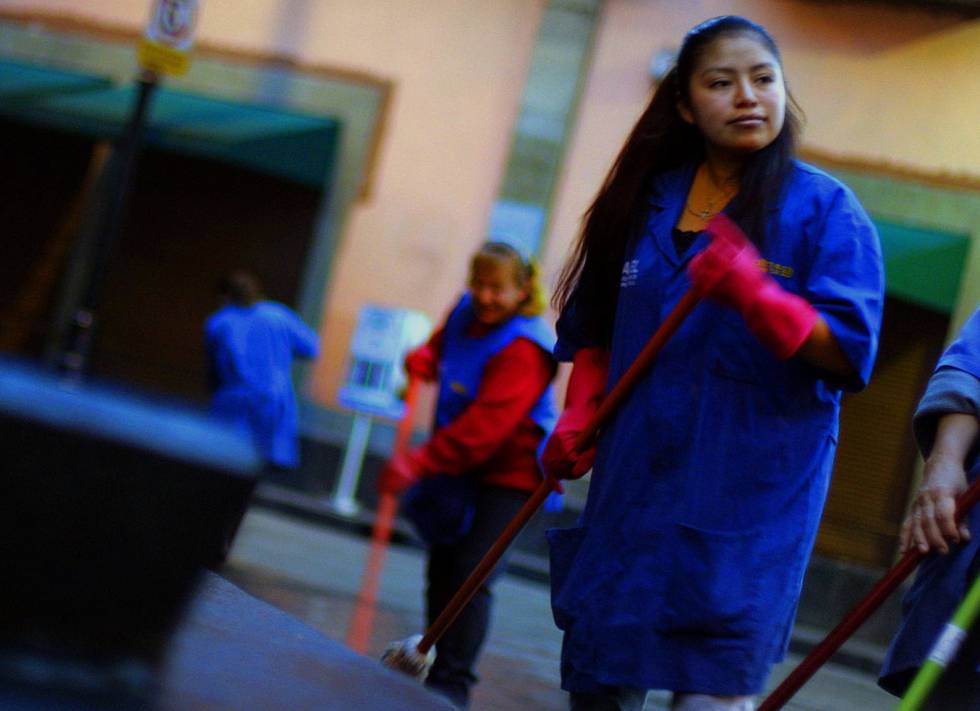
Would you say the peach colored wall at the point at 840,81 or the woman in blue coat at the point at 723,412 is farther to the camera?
the peach colored wall at the point at 840,81

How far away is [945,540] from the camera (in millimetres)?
2879

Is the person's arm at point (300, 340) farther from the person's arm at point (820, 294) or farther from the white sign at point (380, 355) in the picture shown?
the person's arm at point (820, 294)

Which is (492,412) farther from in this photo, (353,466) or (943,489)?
(353,466)

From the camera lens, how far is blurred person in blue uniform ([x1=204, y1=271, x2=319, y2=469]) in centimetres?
934

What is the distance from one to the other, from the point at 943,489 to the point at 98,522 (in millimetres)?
1578

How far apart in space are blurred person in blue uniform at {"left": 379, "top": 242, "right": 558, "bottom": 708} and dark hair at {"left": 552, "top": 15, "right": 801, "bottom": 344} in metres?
1.82

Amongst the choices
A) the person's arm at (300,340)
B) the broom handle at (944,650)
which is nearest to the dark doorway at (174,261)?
the person's arm at (300,340)

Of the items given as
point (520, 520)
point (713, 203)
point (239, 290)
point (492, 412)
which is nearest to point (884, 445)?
point (239, 290)

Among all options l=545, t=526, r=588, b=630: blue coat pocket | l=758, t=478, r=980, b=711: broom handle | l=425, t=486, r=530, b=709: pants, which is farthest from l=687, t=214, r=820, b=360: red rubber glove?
l=425, t=486, r=530, b=709: pants

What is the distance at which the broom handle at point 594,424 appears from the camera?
2.95 meters

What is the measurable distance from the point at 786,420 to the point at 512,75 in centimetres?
1185

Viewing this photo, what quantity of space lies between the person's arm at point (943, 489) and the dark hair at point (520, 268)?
101 inches

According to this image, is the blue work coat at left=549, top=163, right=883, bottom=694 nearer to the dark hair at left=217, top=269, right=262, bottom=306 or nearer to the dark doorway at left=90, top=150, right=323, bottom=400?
the dark hair at left=217, top=269, right=262, bottom=306

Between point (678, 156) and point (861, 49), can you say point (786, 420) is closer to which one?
point (678, 156)
